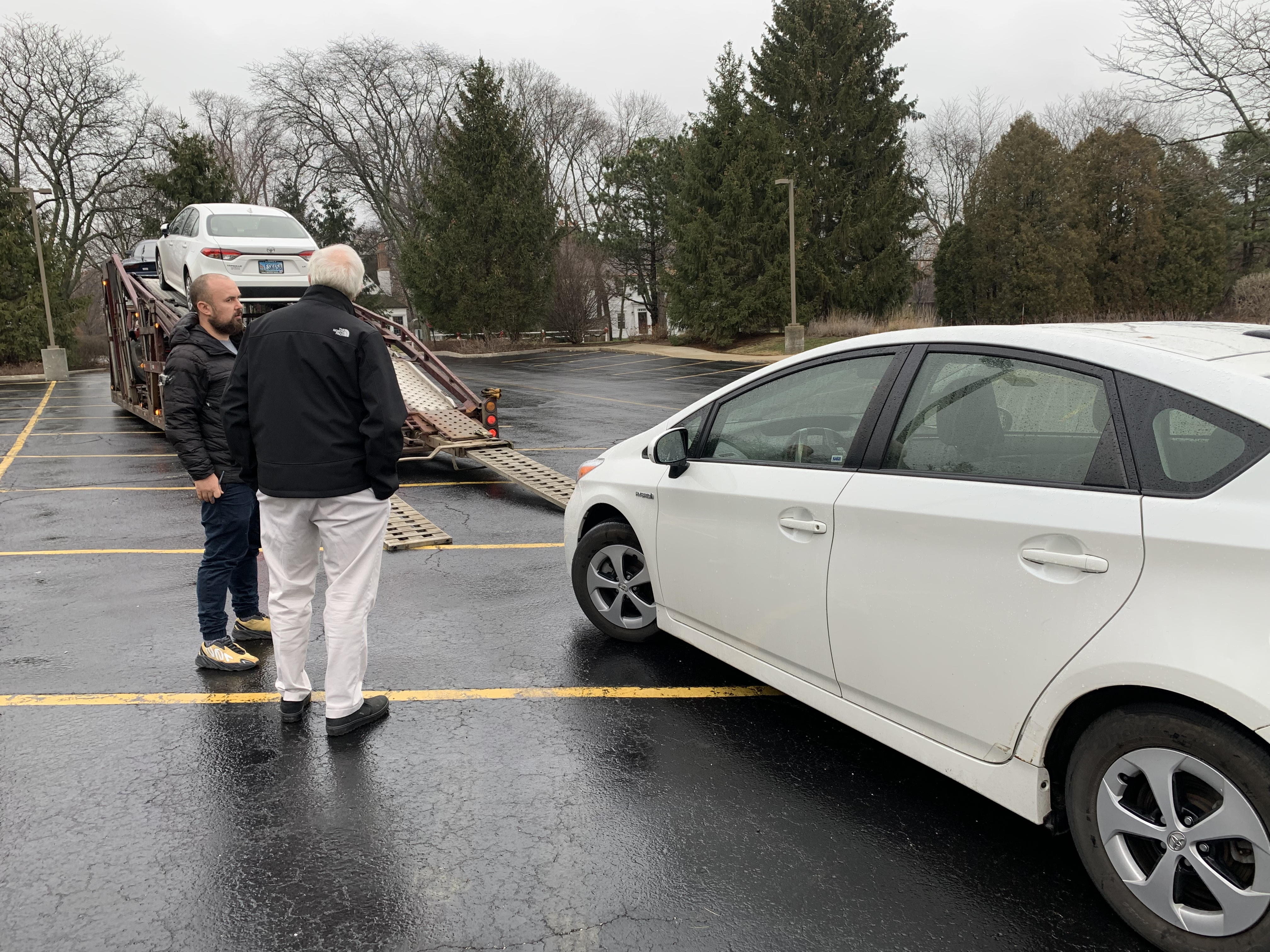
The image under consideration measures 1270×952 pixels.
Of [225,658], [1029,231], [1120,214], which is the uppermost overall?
[1120,214]

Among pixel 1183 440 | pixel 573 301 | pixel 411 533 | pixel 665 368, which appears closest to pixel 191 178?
pixel 573 301

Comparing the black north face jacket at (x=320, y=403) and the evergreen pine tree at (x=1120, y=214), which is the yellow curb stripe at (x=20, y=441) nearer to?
the black north face jacket at (x=320, y=403)

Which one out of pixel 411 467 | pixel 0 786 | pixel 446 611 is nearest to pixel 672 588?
pixel 446 611

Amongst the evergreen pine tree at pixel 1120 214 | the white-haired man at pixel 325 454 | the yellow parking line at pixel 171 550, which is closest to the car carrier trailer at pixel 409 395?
the yellow parking line at pixel 171 550

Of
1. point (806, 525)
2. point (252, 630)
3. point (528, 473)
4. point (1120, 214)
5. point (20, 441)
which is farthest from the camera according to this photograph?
point (1120, 214)

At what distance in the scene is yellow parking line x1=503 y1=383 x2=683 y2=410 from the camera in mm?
17188

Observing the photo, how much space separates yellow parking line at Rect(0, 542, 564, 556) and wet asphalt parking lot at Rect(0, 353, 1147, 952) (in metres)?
1.50

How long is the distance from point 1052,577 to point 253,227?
13.6 metres

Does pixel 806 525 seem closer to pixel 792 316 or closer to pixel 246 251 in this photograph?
pixel 246 251

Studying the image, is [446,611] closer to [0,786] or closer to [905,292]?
[0,786]

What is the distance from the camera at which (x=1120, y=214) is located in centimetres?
3816

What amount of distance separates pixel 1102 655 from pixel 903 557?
2.26 ft

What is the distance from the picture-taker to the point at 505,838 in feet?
10.2

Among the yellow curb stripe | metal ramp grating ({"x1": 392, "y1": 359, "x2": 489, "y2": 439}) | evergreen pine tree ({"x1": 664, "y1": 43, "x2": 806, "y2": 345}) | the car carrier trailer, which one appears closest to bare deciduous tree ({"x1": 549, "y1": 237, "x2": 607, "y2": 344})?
evergreen pine tree ({"x1": 664, "y1": 43, "x2": 806, "y2": 345})
